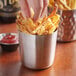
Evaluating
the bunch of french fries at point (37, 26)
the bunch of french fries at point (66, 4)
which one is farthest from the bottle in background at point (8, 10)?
the bunch of french fries at point (37, 26)

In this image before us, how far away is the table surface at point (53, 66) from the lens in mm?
730

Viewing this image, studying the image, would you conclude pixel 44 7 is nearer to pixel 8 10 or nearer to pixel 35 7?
pixel 35 7

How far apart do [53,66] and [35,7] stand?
24 cm

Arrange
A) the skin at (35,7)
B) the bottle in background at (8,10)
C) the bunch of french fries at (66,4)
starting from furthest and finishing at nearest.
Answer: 1. the bottle in background at (8,10)
2. the bunch of french fries at (66,4)
3. the skin at (35,7)

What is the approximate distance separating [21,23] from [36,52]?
0.35 ft

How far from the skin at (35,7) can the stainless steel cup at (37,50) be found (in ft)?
0.22

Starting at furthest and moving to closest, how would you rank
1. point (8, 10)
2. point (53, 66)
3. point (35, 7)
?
point (8, 10)
point (53, 66)
point (35, 7)

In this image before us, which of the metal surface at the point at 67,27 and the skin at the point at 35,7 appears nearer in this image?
the skin at the point at 35,7

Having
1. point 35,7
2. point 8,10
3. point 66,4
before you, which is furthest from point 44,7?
point 8,10

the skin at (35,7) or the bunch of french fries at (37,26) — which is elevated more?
A: the skin at (35,7)

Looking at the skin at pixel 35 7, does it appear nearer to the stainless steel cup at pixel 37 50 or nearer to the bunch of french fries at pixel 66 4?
the stainless steel cup at pixel 37 50

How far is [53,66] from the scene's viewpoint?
77cm

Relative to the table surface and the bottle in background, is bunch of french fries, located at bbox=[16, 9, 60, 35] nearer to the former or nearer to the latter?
the table surface

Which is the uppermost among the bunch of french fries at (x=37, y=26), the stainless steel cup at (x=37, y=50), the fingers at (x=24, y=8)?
the fingers at (x=24, y=8)
